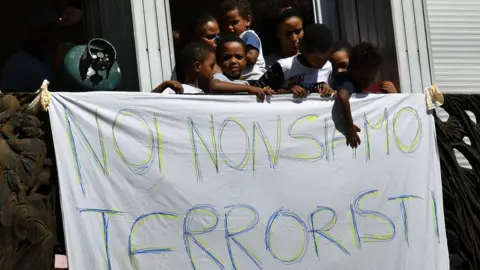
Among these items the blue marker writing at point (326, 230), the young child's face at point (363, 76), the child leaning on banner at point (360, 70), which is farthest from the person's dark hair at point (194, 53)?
the blue marker writing at point (326, 230)

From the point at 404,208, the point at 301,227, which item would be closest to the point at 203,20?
the point at 301,227

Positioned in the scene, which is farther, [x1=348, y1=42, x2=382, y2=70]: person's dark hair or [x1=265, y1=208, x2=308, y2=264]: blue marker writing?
[x1=348, y1=42, x2=382, y2=70]: person's dark hair

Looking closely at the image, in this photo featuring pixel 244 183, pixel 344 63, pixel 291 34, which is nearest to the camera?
pixel 244 183

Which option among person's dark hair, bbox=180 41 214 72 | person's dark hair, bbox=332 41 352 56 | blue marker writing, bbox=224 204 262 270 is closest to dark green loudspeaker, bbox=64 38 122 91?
person's dark hair, bbox=180 41 214 72

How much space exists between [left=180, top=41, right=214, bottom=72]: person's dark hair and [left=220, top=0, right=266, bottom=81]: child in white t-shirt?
582 mm

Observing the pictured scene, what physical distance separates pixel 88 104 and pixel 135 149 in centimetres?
45

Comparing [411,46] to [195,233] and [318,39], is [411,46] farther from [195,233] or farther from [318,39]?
[195,233]

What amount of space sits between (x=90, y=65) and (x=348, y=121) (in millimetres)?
1971

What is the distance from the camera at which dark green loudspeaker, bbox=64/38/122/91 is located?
998 centimetres

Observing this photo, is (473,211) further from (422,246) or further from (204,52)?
(204,52)

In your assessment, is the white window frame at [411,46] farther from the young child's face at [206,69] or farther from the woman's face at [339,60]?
the young child's face at [206,69]

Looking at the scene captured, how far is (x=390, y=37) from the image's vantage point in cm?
1179

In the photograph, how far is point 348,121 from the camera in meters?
10.4

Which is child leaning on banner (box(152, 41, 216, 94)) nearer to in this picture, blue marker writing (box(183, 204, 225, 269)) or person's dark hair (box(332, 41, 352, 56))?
blue marker writing (box(183, 204, 225, 269))
